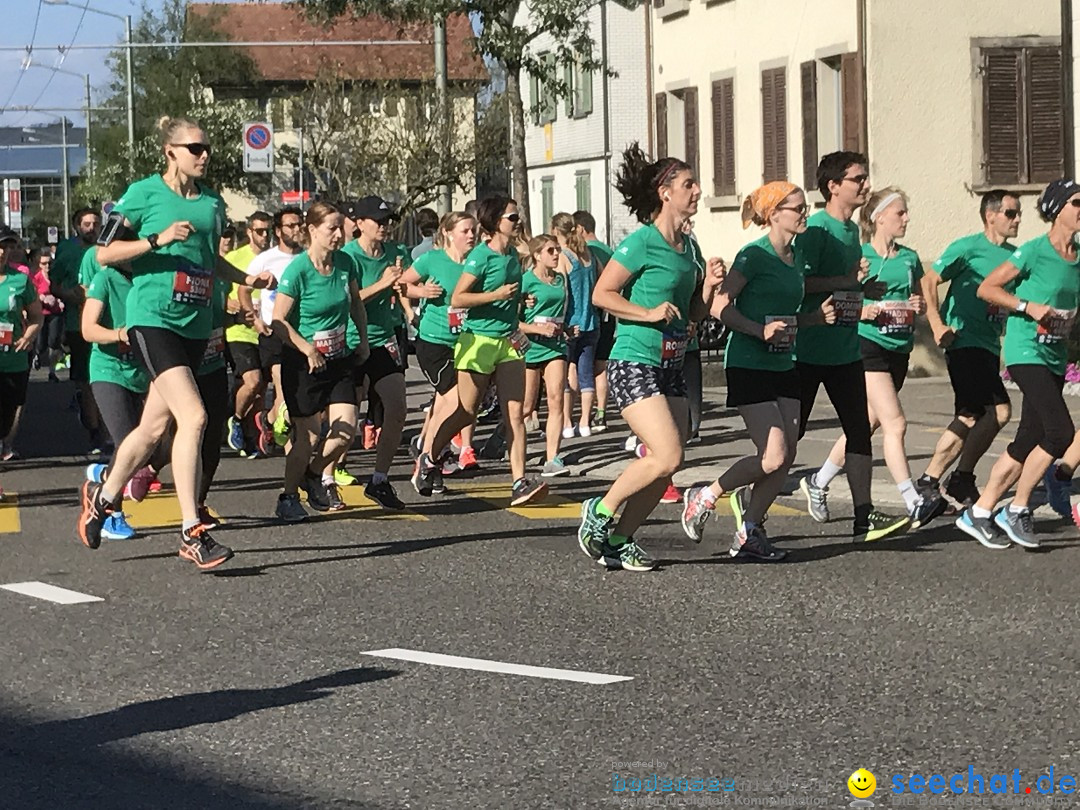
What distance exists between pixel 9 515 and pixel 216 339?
2.96m

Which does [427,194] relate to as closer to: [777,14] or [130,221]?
[777,14]

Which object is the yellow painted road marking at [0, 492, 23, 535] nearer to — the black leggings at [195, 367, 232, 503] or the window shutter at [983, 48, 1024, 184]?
the black leggings at [195, 367, 232, 503]

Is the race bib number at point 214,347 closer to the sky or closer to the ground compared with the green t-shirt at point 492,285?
closer to the ground

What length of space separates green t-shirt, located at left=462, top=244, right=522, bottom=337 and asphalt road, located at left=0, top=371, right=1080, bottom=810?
1.77 metres

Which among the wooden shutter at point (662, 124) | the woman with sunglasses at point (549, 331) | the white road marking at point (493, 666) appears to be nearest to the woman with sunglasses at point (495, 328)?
the woman with sunglasses at point (549, 331)

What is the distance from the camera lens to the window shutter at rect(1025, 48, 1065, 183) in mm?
27656

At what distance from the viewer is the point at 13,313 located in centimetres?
1527

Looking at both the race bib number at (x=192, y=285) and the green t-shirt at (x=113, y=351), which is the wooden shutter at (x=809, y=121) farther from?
the race bib number at (x=192, y=285)

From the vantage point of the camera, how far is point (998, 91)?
90.6 ft

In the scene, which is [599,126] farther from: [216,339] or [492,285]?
[216,339]

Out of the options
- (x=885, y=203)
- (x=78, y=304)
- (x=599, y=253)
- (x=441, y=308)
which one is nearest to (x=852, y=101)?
(x=599, y=253)

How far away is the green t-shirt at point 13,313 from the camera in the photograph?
1520 centimetres

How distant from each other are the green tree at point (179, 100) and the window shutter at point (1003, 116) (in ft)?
172

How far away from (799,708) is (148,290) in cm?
464
